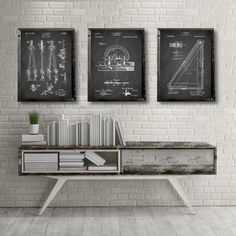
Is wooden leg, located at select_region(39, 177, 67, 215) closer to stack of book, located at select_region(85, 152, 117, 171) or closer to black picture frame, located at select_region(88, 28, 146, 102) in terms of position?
stack of book, located at select_region(85, 152, 117, 171)

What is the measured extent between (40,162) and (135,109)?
47.6 inches

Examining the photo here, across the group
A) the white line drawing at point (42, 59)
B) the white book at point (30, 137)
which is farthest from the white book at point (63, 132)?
the white line drawing at point (42, 59)

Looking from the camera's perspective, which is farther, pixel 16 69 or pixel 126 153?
pixel 16 69

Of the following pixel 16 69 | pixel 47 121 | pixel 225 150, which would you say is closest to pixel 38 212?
pixel 47 121

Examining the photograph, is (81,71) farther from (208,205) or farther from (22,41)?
(208,205)

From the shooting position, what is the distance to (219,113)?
5.96 m

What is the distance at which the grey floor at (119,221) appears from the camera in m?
4.86

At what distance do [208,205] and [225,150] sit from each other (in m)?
0.64

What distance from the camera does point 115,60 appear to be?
590cm

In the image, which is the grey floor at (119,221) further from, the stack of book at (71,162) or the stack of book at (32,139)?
the stack of book at (32,139)

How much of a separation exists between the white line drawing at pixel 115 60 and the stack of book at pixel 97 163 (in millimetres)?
996

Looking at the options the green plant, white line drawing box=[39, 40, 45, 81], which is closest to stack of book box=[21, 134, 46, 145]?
the green plant

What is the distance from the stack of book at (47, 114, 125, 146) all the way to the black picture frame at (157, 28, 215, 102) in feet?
2.28

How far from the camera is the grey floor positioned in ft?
16.0
